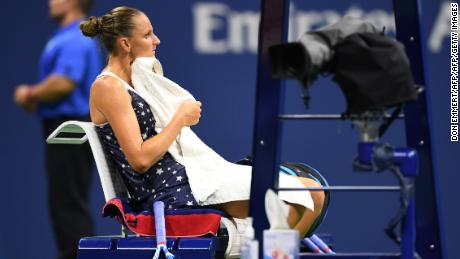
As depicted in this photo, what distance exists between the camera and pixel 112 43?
3.75 m

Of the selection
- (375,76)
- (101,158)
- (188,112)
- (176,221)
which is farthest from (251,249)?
Result: (101,158)

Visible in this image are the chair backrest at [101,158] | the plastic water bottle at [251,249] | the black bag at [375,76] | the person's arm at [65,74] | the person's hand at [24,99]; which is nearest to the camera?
the black bag at [375,76]

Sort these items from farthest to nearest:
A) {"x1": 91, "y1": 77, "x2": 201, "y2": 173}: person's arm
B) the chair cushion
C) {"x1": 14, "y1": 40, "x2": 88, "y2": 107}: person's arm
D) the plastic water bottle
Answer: {"x1": 14, "y1": 40, "x2": 88, "y2": 107}: person's arm, {"x1": 91, "y1": 77, "x2": 201, "y2": 173}: person's arm, the chair cushion, the plastic water bottle

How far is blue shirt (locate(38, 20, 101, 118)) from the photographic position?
5.86 meters

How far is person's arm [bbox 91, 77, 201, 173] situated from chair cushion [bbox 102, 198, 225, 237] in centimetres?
16

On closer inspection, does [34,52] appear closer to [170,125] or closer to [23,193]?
[23,193]

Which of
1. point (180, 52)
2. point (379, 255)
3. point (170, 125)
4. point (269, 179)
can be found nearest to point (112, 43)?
point (170, 125)

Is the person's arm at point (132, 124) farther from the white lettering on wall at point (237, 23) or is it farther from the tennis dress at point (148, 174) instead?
the white lettering on wall at point (237, 23)

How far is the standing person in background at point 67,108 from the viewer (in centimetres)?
588

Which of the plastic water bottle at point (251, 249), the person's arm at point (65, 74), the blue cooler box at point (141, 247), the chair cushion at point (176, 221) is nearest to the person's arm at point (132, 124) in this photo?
the chair cushion at point (176, 221)

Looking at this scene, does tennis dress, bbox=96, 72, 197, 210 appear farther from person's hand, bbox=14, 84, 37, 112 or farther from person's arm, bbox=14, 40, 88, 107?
person's hand, bbox=14, 84, 37, 112

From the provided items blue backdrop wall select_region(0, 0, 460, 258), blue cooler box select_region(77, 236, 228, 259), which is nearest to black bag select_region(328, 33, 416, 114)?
blue cooler box select_region(77, 236, 228, 259)

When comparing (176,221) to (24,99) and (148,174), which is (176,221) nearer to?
(148,174)

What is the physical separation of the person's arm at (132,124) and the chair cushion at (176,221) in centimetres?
16
